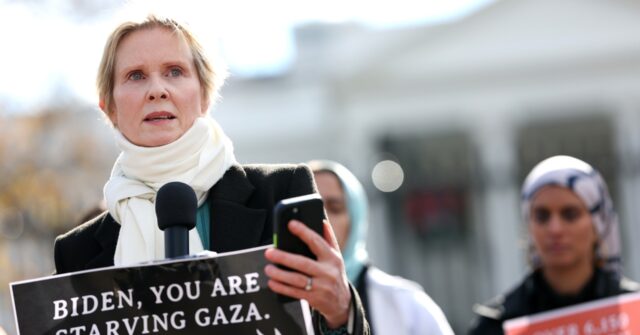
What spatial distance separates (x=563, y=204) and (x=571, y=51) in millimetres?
18858

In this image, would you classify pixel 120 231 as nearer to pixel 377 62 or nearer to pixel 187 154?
pixel 187 154

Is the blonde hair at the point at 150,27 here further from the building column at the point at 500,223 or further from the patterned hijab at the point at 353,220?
the building column at the point at 500,223

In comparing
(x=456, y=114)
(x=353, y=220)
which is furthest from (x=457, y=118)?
(x=353, y=220)

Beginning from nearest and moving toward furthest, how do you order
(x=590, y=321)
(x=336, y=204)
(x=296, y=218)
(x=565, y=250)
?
(x=296, y=218) → (x=590, y=321) → (x=565, y=250) → (x=336, y=204)

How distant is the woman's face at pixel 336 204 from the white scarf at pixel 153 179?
2.70 metres

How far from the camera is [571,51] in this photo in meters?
23.7

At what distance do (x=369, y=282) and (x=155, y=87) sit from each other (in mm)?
2591

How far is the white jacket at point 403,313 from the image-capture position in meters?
4.98

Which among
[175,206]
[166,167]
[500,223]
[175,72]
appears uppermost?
[175,72]

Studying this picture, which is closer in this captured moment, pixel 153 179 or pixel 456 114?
pixel 153 179

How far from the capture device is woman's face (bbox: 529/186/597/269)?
5.28 m

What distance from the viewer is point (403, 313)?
503 centimetres

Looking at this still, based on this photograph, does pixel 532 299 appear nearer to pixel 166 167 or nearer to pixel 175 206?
pixel 166 167

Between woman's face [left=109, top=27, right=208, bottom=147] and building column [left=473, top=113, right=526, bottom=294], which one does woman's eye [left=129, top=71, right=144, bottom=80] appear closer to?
woman's face [left=109, top=27, right=208, bottom=147]
